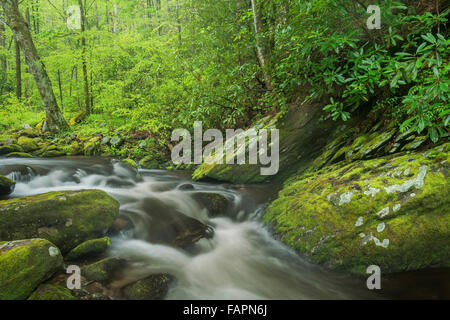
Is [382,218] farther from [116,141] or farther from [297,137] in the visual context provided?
[116,141]

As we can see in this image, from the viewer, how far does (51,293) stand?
7.89 feet

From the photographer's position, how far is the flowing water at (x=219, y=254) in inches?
116

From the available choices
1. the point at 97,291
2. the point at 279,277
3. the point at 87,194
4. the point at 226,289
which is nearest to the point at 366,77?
the point at 279,277

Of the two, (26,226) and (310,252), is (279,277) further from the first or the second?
(26,226)

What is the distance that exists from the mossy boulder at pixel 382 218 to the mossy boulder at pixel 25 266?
296cm

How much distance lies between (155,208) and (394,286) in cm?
402

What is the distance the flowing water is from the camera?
296cm

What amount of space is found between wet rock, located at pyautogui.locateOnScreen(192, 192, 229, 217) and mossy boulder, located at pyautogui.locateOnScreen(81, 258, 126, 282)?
213 centimetres

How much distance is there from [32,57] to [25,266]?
10.6 metres

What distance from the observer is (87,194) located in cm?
390

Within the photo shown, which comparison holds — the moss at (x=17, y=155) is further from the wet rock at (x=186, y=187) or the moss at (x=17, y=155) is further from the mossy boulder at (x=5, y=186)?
the wet rock at (x=186, y=187)

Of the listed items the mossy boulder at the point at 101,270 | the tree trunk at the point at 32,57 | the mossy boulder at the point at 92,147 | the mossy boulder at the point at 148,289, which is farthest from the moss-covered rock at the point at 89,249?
the tree trunk at the point at 32,57

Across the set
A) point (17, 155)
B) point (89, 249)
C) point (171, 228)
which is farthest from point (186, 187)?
point (17, 155)

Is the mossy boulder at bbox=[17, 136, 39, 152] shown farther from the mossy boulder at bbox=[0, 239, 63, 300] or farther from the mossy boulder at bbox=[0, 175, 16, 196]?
the mossy boulder at bbox=[0, 239, 63, 300]
